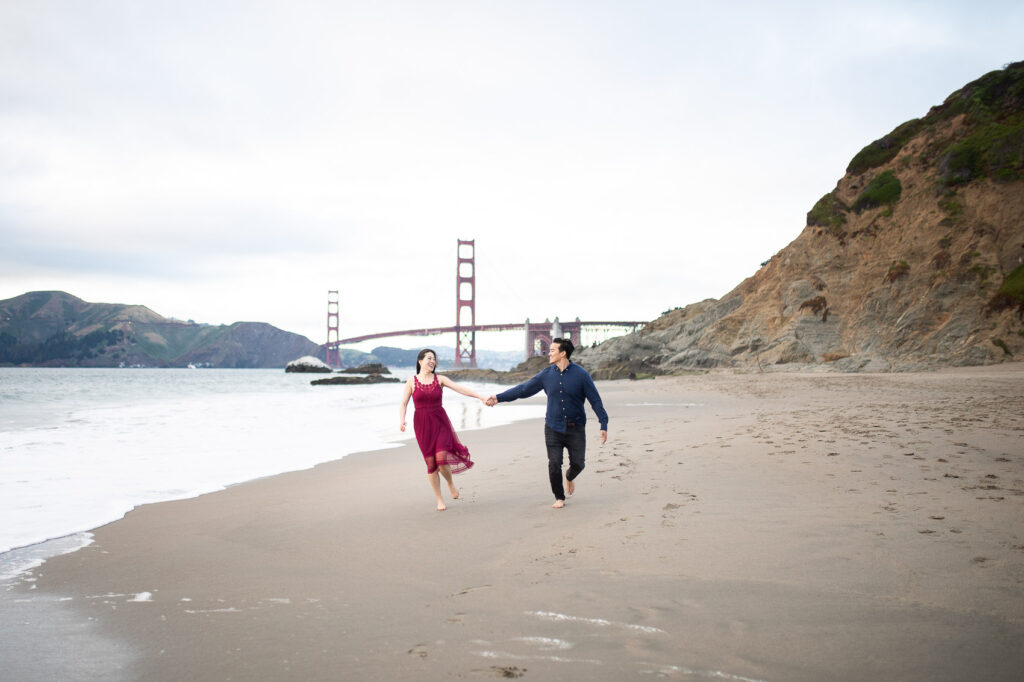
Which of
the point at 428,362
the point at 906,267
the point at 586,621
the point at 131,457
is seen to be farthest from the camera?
the point at 906,267

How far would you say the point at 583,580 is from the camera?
3.17 m

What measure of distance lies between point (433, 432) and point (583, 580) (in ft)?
8.09

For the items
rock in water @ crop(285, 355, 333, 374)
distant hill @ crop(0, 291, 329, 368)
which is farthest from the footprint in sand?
distant hill @ crop(0, 291, 329, 368)

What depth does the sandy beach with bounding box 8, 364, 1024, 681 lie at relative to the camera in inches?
93.3

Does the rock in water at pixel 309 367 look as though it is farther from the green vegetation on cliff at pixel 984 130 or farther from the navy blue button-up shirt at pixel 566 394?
the navy blue button-up shirt at pixel 566 394

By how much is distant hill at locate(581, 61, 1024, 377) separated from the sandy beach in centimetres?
1983

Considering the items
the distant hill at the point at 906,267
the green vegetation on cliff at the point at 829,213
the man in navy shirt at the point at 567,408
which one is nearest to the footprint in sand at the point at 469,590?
the man in navy shirt at the point at 567,408

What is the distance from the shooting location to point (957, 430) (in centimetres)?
705

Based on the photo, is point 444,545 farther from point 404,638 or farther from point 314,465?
point 314,465

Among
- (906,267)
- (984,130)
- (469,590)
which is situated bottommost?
(469,590)

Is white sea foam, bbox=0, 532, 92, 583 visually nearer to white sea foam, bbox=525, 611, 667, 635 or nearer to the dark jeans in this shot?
white sea foam, bbox=525, 611, 667, 635

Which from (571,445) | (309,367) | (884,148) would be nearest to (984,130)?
(884,148)

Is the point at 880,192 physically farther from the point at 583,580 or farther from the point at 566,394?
the point at 583,580

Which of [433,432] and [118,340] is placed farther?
[118,340]
